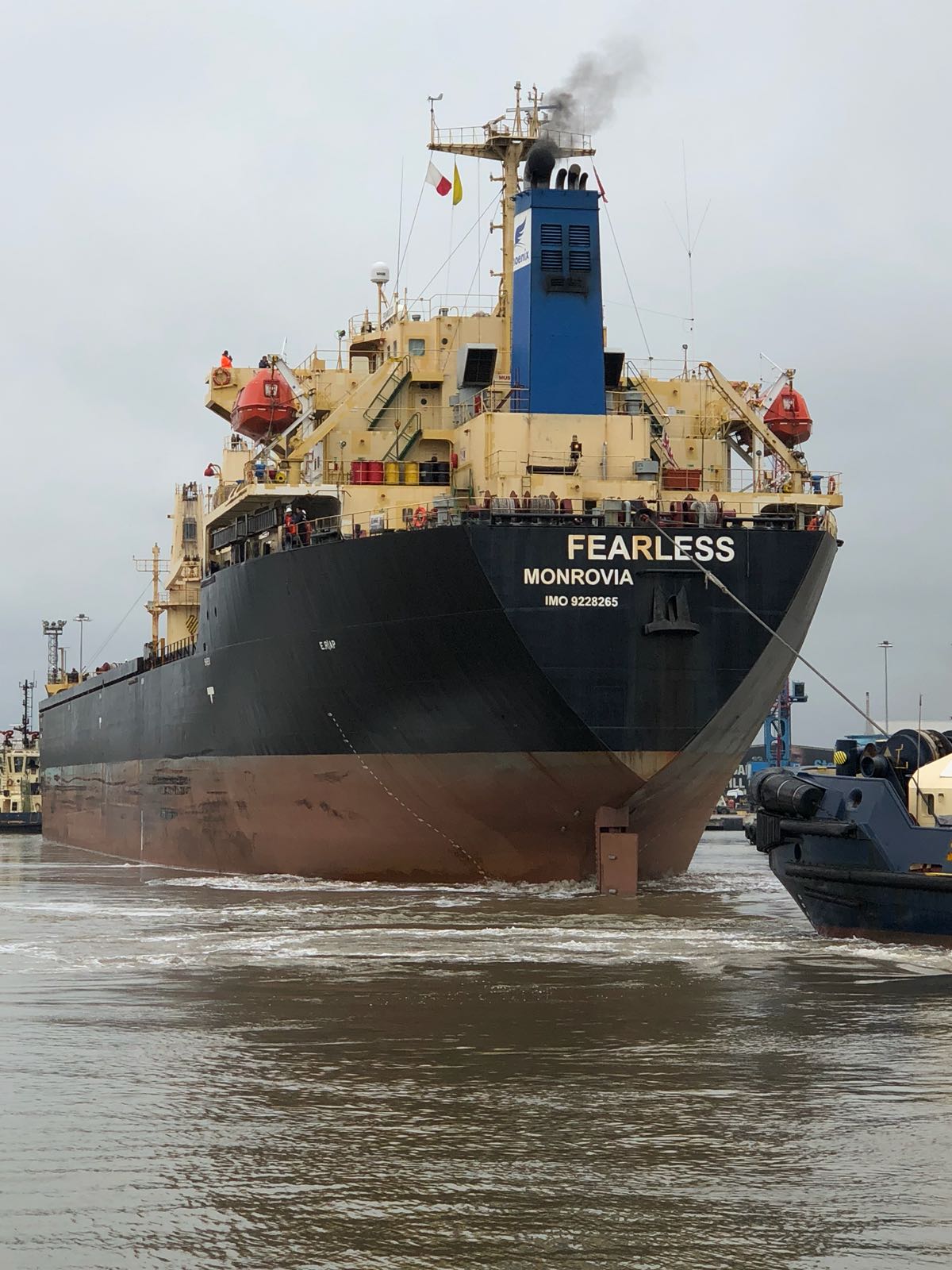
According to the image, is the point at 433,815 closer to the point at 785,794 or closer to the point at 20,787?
the point at 785,794

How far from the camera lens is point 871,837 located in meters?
15.4

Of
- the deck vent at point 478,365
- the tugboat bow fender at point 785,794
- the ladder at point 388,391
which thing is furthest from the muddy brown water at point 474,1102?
the ladder at point 388,391

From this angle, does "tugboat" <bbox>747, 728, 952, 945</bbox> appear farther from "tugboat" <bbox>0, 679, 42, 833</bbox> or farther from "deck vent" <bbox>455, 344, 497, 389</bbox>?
"tugboat" <bbox>0, 679, 42, 833</bbox>

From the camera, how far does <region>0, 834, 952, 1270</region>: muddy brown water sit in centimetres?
643

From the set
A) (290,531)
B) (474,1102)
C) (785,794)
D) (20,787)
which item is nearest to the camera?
(474,1102)

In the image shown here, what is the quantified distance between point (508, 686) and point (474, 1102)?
1156cm

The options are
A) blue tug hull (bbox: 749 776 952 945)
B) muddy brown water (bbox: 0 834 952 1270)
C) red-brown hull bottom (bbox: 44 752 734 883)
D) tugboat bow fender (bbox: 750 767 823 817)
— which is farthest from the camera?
red-brown hull bottom (bbox: 44 752 734 883)

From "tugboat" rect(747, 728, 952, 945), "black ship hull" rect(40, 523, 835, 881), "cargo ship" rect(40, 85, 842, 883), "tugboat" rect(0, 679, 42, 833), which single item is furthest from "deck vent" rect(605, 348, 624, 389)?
"tugboat" rect(0, 679, 42, 833)

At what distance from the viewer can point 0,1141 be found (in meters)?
7.84

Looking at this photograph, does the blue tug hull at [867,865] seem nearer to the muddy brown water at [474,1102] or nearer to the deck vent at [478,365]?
the muddy brown water at [474,1102]

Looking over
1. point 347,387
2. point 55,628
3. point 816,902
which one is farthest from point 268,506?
point 55,628

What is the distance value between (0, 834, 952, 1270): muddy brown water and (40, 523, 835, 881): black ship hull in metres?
4.05

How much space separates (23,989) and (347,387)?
632 inches

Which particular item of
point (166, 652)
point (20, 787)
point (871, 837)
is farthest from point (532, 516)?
point (20, 787)
